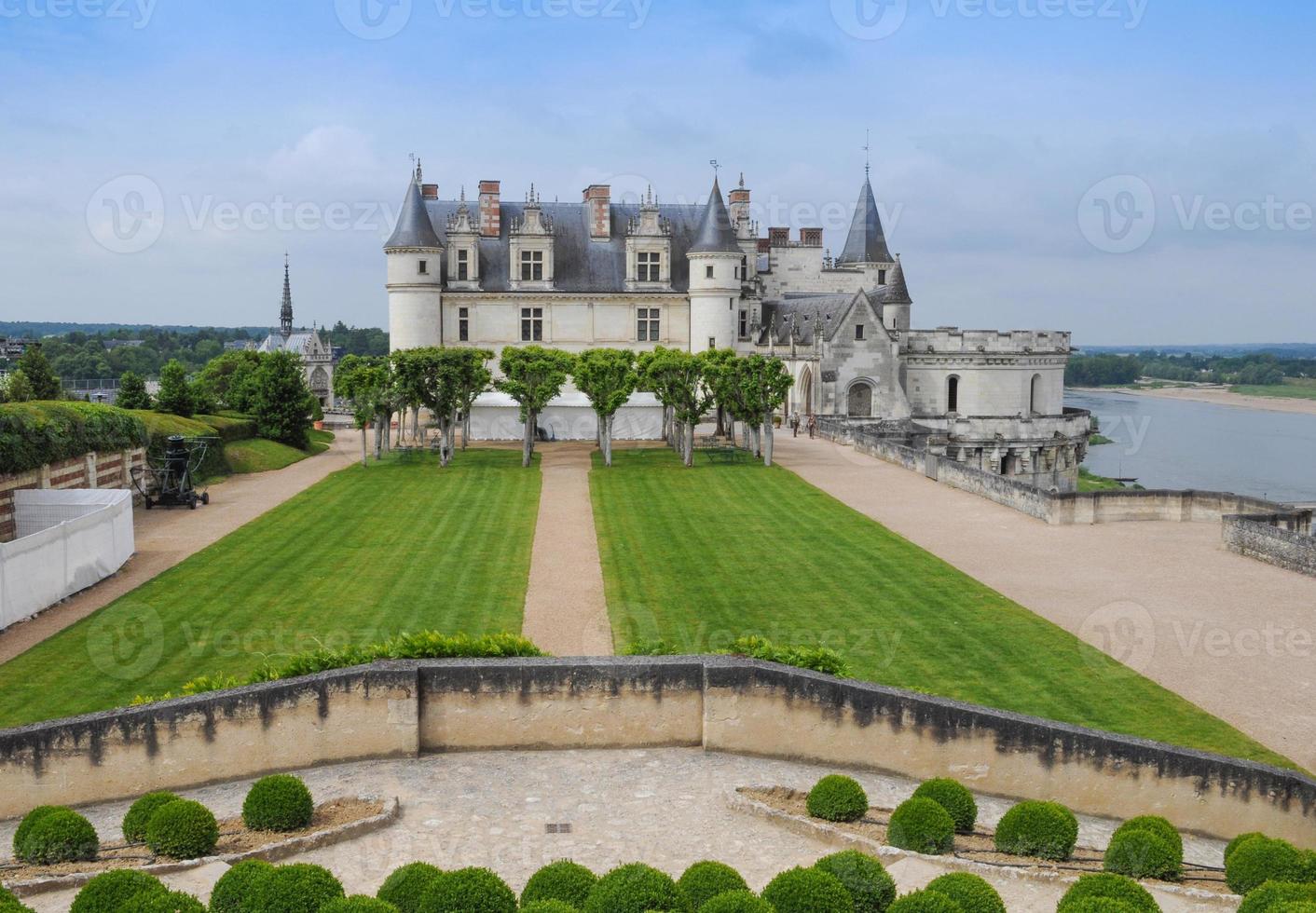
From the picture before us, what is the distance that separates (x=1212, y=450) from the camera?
91.1 metres

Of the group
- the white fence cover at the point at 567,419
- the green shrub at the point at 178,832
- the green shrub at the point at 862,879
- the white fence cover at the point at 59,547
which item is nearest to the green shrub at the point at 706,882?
the green shrub at the point at 862,879

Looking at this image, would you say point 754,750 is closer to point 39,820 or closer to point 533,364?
point 39,820

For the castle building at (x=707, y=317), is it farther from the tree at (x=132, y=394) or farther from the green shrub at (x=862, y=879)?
the green shrub at (x=862, y=879)

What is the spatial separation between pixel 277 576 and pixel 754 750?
13.5 m

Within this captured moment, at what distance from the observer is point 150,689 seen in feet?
52.5

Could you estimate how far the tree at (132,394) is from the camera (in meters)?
43.5

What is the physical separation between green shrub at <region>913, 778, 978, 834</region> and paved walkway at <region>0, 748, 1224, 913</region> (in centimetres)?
95

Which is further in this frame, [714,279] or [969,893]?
[714,279]

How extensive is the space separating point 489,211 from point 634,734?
4691 cm

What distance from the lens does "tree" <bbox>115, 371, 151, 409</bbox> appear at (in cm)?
4353

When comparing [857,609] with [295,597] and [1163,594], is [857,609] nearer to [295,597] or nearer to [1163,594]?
[1163,594]

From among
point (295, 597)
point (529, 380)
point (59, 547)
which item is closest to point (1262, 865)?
point (295, 597)

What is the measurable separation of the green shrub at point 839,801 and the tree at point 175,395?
3659cm

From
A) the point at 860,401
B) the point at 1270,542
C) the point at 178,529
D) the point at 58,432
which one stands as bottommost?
the point at 178,529
